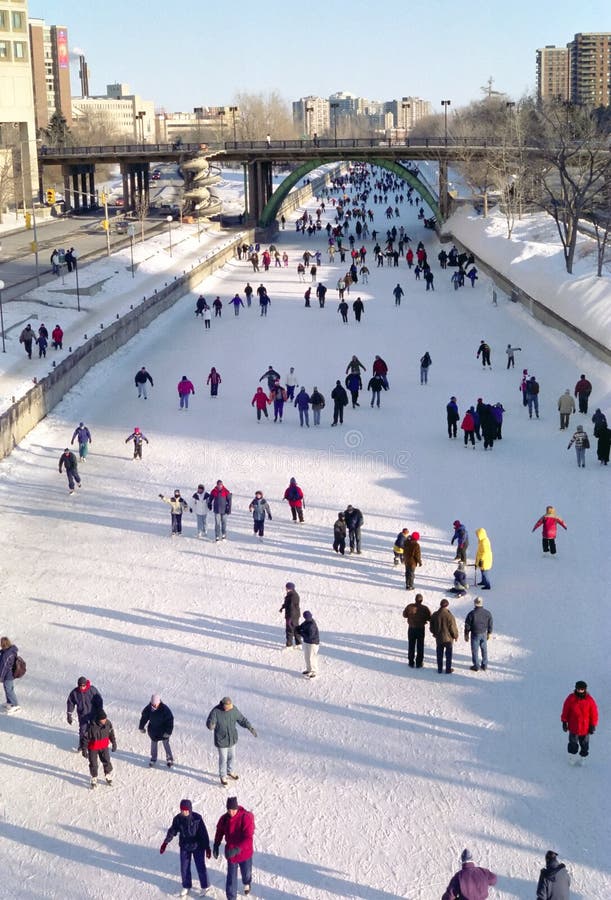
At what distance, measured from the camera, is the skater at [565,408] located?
22.1 m

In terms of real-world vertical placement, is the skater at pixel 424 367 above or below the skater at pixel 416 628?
above

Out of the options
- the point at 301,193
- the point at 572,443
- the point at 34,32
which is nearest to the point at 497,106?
the point at 301,193

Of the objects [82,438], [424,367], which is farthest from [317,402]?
[82,438]

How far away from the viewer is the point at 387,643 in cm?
1339

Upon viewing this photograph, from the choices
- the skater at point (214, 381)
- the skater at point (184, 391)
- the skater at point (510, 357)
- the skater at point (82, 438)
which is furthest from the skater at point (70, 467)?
the skater at point (510, 357)

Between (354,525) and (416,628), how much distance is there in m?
3.68

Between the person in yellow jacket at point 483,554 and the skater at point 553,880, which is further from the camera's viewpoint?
the person in yellow jacket at point 483,554

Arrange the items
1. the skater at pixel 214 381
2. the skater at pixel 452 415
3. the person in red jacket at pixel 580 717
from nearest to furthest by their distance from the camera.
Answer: the person in red jacket at pixel 580 717 → the skater at pixel 452 415 → the skater at pixel 214 381

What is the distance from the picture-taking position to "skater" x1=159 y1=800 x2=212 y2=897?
867cm

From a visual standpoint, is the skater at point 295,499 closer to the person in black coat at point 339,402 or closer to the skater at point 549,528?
the skater at point 549,528

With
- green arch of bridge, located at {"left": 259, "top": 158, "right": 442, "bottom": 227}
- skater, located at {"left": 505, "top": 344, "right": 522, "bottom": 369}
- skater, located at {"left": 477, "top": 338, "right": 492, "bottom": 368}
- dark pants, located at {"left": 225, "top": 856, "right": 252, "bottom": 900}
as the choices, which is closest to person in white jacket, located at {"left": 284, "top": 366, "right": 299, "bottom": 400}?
skater, located at {"left": 477, "top": 338, "right": 492, "bottom": 368}

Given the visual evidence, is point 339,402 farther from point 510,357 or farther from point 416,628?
point 416,628

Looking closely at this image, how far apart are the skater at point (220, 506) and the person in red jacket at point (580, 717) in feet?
23.5

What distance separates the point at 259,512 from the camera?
16672mm
